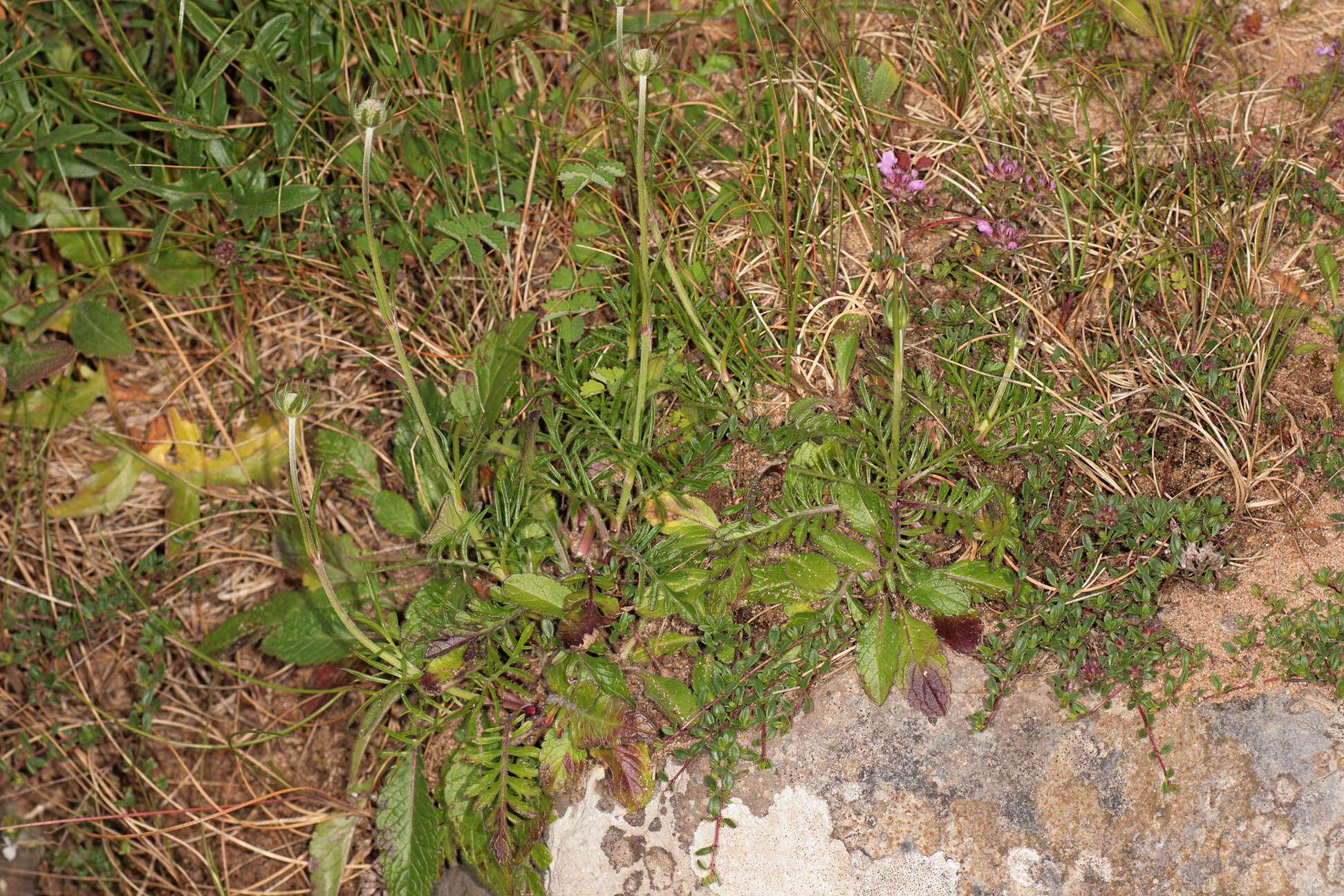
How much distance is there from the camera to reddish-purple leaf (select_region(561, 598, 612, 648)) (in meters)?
2.27

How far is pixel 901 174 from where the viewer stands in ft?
8.39

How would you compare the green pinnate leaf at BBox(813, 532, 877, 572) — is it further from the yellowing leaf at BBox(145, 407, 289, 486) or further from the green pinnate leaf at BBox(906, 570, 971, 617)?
the yellowing leaf at BBox(145, 407, 289, 486)

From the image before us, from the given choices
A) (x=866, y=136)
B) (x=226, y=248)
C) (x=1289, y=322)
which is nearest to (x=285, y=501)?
(x=226, y=248)

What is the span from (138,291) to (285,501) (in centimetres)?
84

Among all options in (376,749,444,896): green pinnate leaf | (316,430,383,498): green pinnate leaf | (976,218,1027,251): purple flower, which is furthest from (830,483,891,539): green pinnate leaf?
(316,430,383,498): green pinnate leaf

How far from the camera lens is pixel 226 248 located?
2.89 meters

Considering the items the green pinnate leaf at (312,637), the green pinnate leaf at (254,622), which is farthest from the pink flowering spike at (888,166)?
the green pinnate leaf at (254,622)

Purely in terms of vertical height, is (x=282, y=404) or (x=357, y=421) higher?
(x=282, y=404)

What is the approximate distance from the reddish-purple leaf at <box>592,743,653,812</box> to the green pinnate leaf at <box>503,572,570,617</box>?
0.35 m

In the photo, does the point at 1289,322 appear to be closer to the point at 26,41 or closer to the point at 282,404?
the point at 282,404

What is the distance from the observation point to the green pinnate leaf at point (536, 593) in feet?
7.38

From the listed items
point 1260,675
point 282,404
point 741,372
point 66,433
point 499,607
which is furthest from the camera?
point 66,433

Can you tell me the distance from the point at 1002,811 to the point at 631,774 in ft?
2.71

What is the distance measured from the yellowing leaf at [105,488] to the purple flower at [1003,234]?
266 centimetres
